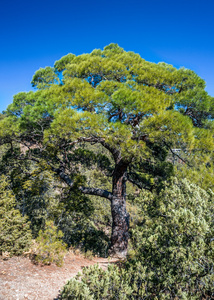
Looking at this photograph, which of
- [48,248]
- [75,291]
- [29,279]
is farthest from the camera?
[48,248]

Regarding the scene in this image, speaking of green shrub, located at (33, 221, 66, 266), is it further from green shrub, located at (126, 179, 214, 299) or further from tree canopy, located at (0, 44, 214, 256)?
tree canopy, located at (0, 44, 214, 256)

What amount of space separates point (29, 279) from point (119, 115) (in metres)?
4.67

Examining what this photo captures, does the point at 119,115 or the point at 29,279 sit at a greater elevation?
the point at 119,115

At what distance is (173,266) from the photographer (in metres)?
2.43

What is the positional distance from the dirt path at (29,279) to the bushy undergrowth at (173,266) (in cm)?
101

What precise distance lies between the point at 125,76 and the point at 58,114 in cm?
261

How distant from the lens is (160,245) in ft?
9.04

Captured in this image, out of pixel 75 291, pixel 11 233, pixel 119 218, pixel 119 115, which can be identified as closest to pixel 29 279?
pixel 11 233

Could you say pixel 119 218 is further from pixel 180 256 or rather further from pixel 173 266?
pixel 180 256

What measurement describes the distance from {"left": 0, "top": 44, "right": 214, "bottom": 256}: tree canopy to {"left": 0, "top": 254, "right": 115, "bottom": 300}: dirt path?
2474 millimetres

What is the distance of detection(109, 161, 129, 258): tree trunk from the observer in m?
5.72

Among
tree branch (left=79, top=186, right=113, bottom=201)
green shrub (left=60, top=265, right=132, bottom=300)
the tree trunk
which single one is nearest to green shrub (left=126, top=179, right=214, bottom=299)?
green shrub (left=60, top=265, right=132, bottom=300)

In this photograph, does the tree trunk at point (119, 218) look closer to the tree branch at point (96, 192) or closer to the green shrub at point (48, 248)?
the tree branch at point (96, 192)

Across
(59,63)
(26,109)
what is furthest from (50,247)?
(59,63)
